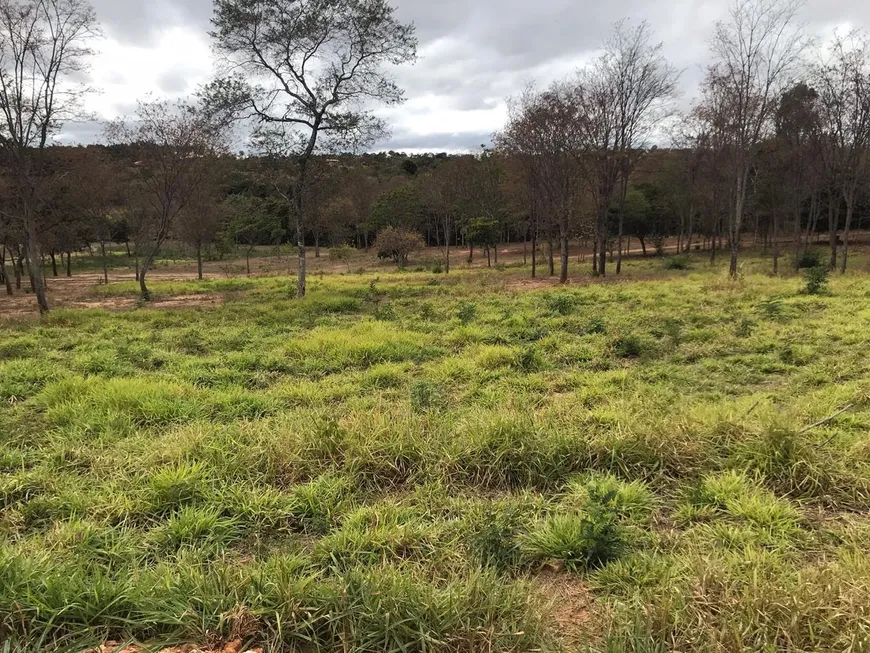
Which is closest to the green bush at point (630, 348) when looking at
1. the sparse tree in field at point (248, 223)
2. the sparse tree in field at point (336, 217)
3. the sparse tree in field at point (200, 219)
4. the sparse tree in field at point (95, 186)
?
the sparse tree in field at point (95, 186)

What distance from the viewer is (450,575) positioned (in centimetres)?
280

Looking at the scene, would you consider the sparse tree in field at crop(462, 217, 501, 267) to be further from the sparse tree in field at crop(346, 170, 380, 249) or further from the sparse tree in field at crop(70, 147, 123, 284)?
the sparse tree in field at crop(70, 147, 123, 284)

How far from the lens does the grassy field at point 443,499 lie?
7.88ft

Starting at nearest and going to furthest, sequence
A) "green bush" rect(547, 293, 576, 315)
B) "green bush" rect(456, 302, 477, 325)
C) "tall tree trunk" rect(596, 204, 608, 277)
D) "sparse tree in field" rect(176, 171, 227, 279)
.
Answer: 1. "green bush" rect(456, 302, 477, 325)
2. "green bush" rect(547, 293, 576, 315)
3. "tall tree trunk" rect(596, 204, 608, 277)
4. "sparse tree in field" rect(176, 171, 227, 279)

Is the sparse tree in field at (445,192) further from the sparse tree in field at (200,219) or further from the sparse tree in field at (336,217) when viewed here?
the sparse tree in field at (200,219)

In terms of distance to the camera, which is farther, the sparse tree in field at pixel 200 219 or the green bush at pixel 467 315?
the sparse tree in field at pixel 200 219

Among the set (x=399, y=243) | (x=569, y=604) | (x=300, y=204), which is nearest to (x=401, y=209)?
(x=399, y=243)

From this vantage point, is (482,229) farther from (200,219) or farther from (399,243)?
(200,219)

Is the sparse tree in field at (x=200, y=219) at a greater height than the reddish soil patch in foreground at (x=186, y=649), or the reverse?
the sparse tree in field at (x=200, y=219)

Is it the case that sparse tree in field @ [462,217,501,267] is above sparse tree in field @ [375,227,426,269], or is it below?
above

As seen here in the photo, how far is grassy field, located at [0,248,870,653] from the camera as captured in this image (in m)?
2.40

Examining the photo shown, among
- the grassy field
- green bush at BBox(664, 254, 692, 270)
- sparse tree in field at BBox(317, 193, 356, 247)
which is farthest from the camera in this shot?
sparse tree in field at BBox(317, 193, 356, 247)

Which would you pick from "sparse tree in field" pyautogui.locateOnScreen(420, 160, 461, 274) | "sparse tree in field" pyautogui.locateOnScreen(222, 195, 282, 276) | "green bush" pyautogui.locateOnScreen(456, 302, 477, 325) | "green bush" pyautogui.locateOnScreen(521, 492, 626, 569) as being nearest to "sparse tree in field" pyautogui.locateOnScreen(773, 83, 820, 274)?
"green bush" pyautogui.locateOnScreen(456, 302, 477, 325)

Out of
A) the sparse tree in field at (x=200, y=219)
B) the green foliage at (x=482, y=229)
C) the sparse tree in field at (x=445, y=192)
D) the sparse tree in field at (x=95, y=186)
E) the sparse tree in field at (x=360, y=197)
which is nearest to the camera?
the sparse tree in field at (x=95, y=186)
